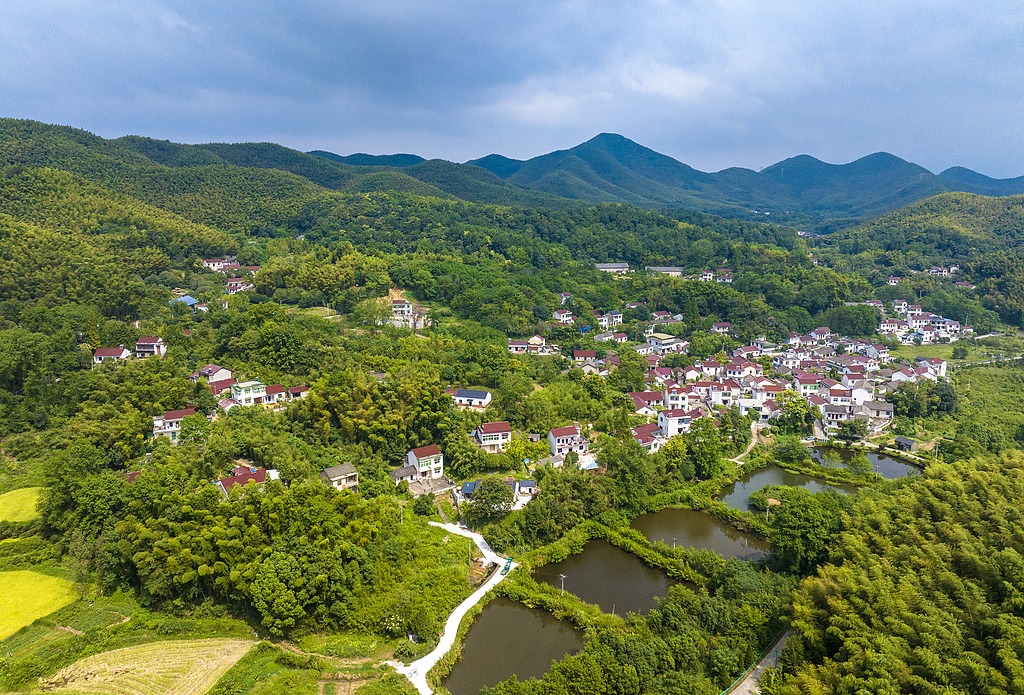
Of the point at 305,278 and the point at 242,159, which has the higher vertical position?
the point at 242,159

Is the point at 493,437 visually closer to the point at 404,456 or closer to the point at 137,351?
the point at 404,456

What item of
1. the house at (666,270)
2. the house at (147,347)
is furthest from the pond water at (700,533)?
the house at (666,270)

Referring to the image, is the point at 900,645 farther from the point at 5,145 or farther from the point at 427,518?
the point at 5,145

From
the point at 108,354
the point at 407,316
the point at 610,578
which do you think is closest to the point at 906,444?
the point at 610,578

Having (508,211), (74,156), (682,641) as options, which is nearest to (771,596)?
(682,641)

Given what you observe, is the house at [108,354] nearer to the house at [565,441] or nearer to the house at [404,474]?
the house at [404,474]

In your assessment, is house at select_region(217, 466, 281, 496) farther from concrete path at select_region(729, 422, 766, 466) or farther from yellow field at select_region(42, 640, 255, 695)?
concrete path at select_region(729, 422, 766, 466)
